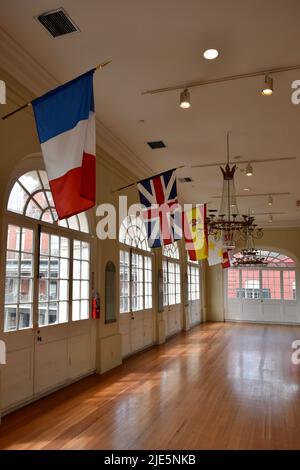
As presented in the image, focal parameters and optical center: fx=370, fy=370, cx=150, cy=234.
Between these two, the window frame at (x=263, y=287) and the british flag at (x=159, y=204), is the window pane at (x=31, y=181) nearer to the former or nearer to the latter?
the british flag at (x=159, y=204)

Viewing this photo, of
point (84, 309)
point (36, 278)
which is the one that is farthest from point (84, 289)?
point (36, 278)

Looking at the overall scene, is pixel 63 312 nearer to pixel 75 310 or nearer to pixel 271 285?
pixel 75 310

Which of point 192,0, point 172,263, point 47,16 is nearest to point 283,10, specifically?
point 192,0

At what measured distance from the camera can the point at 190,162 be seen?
27.4 ft

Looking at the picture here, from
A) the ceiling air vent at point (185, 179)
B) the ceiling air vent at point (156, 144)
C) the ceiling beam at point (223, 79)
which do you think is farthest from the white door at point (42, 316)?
the ceiling air vent at point (185, 179)

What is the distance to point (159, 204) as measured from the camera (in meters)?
6.17

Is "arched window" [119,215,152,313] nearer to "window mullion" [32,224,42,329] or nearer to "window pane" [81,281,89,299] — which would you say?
"window pane" [81,281,89,299]

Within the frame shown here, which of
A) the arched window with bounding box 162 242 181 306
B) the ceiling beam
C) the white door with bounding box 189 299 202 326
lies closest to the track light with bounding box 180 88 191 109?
the ceiling beam

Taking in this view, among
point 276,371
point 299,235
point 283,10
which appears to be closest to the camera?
point 283,10

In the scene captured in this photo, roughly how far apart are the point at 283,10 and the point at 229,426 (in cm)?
443

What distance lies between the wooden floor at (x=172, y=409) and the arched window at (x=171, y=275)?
10.8ft

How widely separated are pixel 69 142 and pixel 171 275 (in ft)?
28.8

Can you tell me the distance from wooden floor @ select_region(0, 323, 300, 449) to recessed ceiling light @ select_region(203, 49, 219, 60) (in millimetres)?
4245
